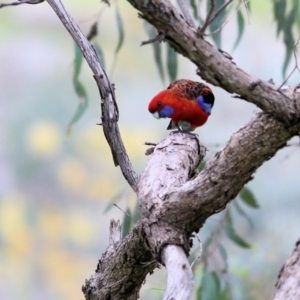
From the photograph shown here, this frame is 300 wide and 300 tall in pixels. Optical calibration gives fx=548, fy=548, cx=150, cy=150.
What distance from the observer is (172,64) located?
174 cm

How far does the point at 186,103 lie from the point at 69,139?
1117 mm

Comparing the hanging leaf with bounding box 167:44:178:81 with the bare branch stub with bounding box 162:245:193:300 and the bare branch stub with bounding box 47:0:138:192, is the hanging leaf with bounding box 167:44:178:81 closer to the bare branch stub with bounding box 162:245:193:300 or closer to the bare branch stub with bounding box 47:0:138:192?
the bare branch stub with bounding box 47:0:138:192

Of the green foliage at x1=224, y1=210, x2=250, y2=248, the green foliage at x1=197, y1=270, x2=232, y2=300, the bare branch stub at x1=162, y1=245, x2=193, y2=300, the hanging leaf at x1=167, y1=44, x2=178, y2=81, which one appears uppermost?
the hanging leaf at x1=167, y1=44, x2=178, y2=81

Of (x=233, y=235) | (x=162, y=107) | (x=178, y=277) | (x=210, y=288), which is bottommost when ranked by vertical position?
(x=178, y=277)

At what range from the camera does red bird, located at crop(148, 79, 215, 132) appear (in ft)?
4.42

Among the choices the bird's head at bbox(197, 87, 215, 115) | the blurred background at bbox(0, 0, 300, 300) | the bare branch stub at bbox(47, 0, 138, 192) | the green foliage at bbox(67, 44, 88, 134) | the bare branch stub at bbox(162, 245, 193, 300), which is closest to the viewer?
the bare branch stub at bbox(162, 245, 193, 300)

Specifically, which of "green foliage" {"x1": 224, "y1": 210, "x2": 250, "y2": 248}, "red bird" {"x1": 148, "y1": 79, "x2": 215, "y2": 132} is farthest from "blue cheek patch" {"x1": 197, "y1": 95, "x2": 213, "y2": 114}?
"green foliage" {"x1": 224, "y1": 210, "x2": 250, "y2": 248}

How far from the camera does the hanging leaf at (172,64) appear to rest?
1730 mm

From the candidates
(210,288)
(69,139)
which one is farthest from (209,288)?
(69,139)

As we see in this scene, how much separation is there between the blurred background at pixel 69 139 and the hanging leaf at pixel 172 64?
1.90 ft

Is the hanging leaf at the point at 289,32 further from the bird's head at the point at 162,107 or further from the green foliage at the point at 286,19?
the bird's head at the point at 162,107

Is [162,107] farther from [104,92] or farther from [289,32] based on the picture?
[289,32]

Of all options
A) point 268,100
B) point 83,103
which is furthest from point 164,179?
point 83,103

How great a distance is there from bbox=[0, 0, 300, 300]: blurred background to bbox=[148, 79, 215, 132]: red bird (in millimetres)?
930
